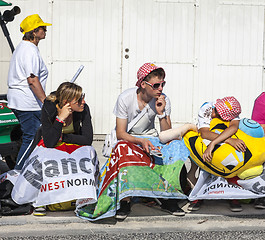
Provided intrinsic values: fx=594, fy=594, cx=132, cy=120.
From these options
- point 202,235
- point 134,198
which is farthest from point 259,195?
point 134,198

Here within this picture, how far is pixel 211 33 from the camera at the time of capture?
985 cm

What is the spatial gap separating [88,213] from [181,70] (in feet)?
17.1

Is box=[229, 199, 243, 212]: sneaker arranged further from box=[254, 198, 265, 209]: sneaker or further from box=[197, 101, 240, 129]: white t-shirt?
box=[197, 101, 240, 129]: white t-shirt

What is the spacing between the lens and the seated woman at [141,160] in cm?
507

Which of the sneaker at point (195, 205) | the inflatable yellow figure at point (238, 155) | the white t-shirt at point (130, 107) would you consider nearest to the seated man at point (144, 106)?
the white t-shirt at point (130, 107)

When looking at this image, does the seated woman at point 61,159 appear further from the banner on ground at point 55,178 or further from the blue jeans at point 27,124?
the blue jeans at point 27,124

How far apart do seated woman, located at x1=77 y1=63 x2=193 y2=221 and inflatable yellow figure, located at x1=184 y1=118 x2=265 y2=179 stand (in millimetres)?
169

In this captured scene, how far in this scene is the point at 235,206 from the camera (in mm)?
5426

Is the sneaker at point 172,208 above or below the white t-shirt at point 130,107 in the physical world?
below

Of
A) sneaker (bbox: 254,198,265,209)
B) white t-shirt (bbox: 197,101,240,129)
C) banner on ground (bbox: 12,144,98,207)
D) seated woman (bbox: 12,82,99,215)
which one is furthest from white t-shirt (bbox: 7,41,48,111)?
sneaker (bbox: 254,198,265,209)

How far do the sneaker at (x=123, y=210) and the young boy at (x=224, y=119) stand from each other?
22.8 inches

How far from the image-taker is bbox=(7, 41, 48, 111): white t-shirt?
6.09 metres

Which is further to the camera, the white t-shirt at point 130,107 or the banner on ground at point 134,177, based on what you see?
the white t-shirt at point 130,107

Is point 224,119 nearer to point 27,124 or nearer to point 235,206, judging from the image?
point 235,206
